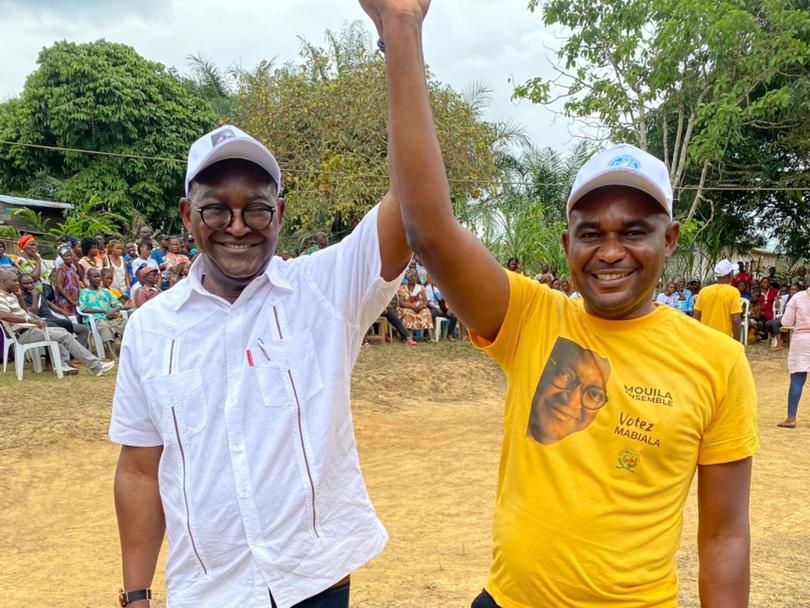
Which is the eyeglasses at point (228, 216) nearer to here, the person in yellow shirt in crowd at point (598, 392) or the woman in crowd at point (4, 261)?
the person in yellow shirt in crowd at point (598, 392)

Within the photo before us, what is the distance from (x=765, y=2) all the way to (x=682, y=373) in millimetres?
15409

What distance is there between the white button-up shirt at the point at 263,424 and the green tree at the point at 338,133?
47.9ft

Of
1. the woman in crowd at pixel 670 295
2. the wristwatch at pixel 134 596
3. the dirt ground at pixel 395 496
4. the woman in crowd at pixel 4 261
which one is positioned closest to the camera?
the wristwatch at pixel 134 596

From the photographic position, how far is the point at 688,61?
602 inches

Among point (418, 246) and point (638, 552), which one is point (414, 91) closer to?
point (418, 246)

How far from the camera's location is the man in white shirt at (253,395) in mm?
1727

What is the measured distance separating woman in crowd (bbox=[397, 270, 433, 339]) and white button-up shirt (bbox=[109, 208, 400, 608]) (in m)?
13.0

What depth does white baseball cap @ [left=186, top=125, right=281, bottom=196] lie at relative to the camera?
181cm

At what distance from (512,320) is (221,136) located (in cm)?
85

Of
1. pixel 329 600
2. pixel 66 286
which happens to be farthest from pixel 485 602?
pixel 66 286

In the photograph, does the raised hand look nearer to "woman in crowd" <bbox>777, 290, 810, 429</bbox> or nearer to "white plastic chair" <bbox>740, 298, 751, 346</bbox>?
"woman in crowd" <bbox>777, 290, 810, 429</bbox>

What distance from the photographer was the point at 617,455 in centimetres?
161

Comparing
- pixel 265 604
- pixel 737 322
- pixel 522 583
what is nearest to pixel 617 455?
pixel 522 583

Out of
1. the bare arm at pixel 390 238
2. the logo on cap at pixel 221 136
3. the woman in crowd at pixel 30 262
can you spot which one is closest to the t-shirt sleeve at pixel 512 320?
the bare arm at pixel 390 238
